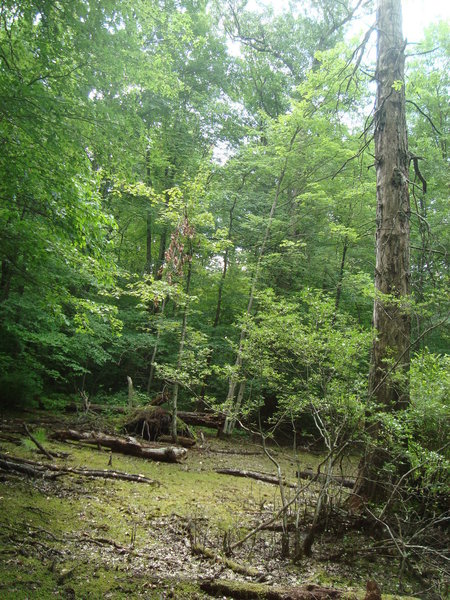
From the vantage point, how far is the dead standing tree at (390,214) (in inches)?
202

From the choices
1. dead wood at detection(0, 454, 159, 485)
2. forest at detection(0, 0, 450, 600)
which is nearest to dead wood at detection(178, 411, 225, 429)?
forest at detection(0, 0, 450, 600)

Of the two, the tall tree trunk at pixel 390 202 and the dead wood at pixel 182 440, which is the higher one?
the tall tree trunk at pixel 390 202

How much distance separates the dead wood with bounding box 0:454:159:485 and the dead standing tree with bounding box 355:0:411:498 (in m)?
3.47

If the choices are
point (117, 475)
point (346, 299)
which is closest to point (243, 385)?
point (346, 299)

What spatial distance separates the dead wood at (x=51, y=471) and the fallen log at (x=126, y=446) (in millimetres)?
1614

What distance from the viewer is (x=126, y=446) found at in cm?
789

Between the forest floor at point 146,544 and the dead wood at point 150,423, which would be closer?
the forest floor at point 146,544

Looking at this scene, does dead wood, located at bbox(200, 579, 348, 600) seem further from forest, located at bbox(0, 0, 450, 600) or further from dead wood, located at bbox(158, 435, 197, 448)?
dead wood, located at bbox(158, 435, 197, 448)

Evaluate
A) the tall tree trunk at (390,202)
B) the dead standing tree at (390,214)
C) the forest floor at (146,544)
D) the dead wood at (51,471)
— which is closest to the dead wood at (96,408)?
the forest floor at (146,544)

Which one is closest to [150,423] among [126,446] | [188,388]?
[126,446]

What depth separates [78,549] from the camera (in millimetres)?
3402

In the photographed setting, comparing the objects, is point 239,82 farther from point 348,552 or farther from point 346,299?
point 348,552

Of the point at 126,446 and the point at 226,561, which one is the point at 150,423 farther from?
the point at 226,561

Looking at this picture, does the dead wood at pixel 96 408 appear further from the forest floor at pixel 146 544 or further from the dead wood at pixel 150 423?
the forest floor at pixel 146 544
